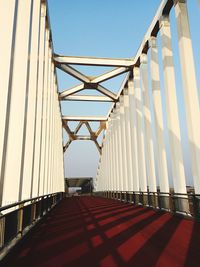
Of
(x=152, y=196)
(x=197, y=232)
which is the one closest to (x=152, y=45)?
(x=152, y=196)

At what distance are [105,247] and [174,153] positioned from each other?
6.62 metres

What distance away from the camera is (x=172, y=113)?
1093 centimetres

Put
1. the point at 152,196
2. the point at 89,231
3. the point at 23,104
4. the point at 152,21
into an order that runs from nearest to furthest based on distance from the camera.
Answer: the point at 89,231 < the point at 23,104 < the point at 152,196 < the point at 152,21

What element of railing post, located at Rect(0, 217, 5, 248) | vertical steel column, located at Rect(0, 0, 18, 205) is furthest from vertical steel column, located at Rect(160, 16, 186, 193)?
railing post, located at Rect(0, 217, 5, 248)

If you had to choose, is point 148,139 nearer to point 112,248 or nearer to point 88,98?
point 112,248

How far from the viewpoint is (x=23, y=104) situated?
725 centimetres

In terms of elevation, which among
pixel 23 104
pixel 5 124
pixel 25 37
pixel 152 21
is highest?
pixel 152 21

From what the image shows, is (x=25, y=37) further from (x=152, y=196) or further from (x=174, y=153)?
(x=152, y=196)

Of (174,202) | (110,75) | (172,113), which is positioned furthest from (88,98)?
(174,202)

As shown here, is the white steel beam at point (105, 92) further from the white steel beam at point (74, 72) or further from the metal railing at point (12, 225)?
the metal railing at point (12, 225)

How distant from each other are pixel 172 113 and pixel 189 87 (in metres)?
1.92

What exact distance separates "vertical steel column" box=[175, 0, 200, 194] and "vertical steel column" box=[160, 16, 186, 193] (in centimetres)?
149

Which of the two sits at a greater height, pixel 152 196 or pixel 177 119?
pixel 177 119

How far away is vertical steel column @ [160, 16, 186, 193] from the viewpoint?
1035cm
